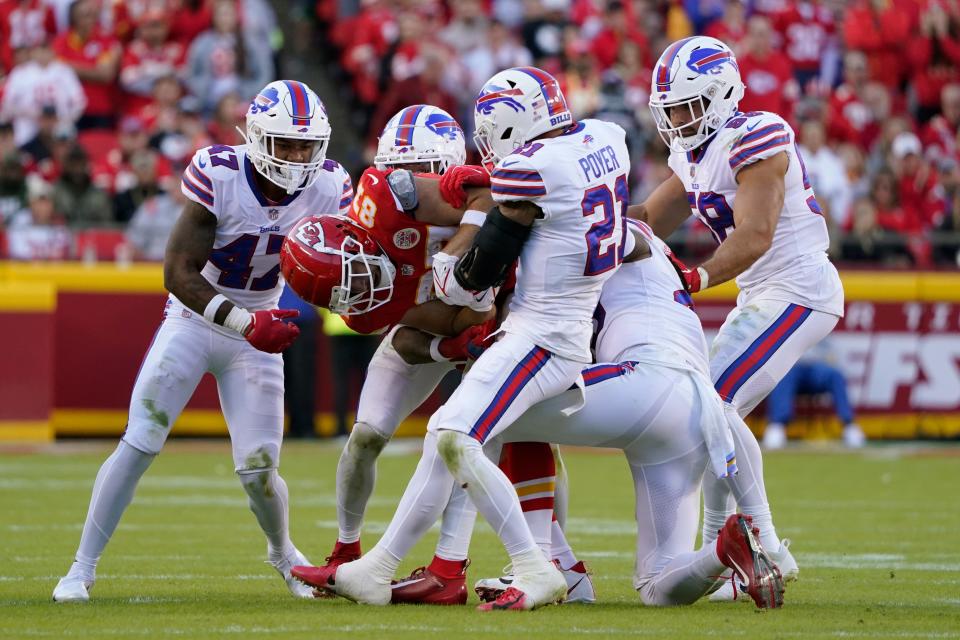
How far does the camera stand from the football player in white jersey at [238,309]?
5.52 meters

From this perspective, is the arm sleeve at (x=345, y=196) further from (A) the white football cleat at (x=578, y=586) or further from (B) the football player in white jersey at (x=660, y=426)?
(A) the white football cleat at (x=578, y=586)

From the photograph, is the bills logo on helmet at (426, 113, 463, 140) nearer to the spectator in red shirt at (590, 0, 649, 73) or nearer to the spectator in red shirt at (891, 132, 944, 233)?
the spectator in red shirt at (891, 132, 944, 233)

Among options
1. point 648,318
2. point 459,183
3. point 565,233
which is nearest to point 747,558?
point 648,318

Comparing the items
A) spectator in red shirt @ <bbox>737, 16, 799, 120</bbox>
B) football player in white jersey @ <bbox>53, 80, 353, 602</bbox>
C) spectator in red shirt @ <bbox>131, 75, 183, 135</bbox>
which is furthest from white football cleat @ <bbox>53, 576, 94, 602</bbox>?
spectator in red shirt @ <bbox>737, 16, 799, 120</bbox>

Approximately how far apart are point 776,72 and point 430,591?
9981mm

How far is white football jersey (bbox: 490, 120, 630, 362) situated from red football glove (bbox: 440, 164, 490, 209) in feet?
0.55

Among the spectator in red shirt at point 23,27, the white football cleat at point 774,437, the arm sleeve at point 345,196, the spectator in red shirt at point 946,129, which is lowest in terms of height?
the white football cleat at point 774,437

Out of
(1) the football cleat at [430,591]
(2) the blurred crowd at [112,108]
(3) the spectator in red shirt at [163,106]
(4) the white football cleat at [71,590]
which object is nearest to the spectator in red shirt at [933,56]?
(2) the blurred crowd at [112,108]

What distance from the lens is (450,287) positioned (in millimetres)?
5039

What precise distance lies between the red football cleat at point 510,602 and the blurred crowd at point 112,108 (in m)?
7.58

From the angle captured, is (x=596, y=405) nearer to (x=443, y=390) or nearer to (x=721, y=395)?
(x=721, y=395)

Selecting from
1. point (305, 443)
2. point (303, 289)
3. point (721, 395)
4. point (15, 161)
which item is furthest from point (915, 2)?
point (303, 289)

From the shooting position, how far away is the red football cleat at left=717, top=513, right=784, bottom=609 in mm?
4875

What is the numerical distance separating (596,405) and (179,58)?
10.0 metres
